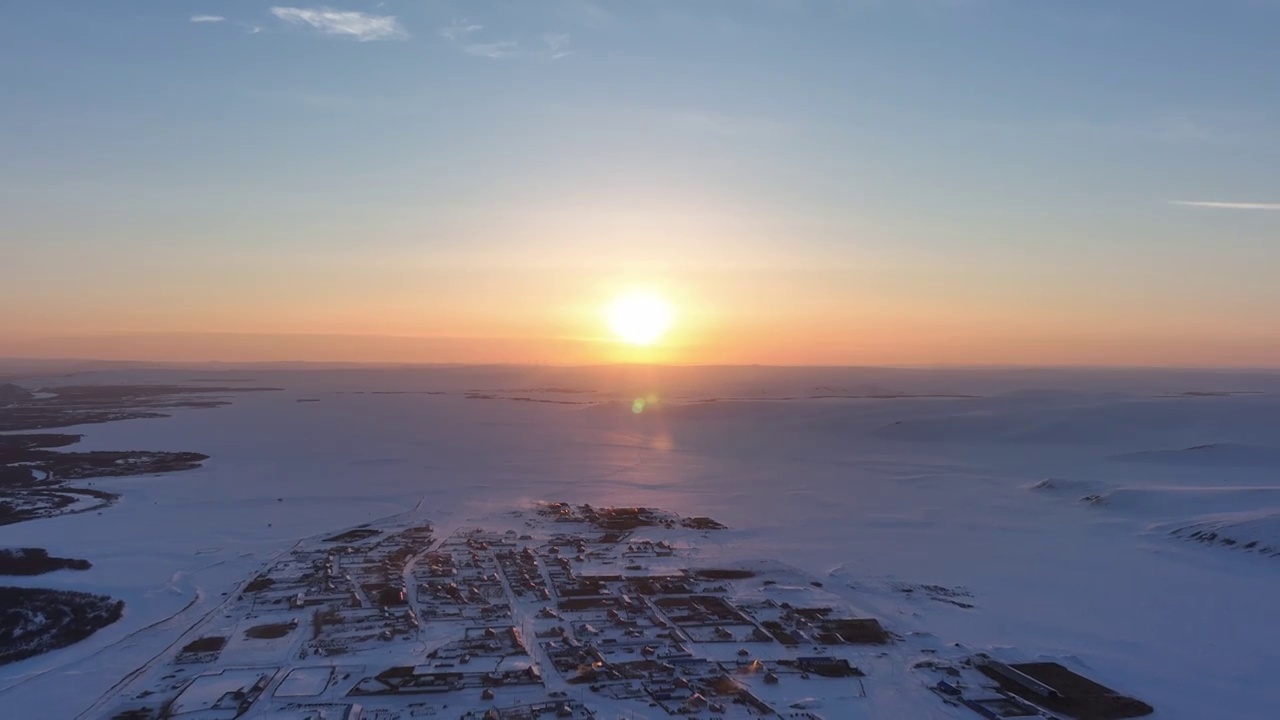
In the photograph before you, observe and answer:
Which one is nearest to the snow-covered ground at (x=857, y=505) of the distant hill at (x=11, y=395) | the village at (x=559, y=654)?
the village at (x=559, y=654)

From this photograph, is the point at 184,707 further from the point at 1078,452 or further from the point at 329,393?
the point at 329,393

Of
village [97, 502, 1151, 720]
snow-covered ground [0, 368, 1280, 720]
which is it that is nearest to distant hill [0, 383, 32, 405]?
snow-covered ground [0, 368, 1280, 720]

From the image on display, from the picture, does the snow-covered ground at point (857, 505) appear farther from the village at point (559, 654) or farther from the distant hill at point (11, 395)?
the distant hill at point (11, 395)

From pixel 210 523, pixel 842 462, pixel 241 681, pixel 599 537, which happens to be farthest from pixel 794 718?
pixel 842 462

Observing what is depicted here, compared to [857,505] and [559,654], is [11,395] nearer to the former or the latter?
[857,505]

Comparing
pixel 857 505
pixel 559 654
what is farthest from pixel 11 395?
pixel 559 654
